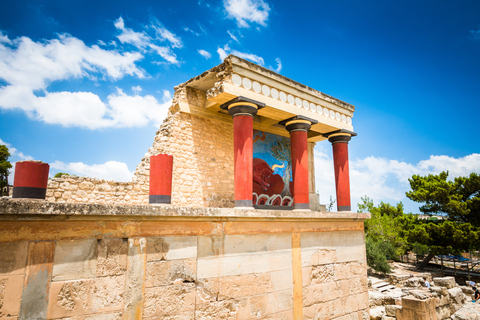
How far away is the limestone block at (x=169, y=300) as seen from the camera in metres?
3.53

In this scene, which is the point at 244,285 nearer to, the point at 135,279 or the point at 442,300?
the point at 135,279

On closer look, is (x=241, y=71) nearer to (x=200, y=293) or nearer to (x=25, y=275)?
(x=200, y=293)

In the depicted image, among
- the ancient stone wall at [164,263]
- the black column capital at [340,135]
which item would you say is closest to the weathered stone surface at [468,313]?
the ancient stone wall at [164,263]

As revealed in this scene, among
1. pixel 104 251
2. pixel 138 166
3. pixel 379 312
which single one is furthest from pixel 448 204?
pixel 104 251

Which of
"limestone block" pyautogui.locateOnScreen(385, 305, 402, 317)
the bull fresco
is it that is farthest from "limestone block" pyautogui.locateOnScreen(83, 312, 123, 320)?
"limestone block" pyautogui.locateOnScreen(385, 305, 402, 317)

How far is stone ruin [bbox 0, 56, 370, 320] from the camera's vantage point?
303 cm

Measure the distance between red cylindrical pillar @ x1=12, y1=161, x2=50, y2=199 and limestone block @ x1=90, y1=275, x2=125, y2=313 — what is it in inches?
65.2

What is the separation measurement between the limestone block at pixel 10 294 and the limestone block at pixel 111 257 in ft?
2.33

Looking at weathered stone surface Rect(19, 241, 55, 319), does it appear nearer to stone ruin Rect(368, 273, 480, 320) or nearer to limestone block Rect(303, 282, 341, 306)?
limestone block Rect(303, 282, 341, 306)

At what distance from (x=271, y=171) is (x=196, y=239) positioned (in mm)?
6506

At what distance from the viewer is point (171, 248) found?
3.79 m

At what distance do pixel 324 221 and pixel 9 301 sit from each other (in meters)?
4.79

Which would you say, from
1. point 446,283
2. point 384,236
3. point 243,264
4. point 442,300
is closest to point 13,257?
point 243,264

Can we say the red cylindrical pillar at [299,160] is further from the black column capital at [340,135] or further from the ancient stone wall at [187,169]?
the ancient stone wall at [187,169]
